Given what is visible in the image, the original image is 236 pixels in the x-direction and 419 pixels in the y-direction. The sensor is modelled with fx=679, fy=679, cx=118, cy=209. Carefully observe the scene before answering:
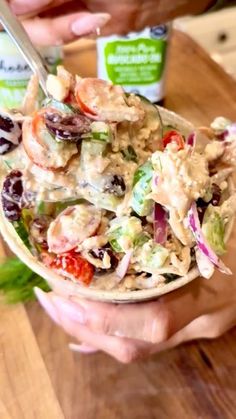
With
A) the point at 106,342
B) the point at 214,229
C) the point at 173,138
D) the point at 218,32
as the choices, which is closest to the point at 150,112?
the point at 173,138

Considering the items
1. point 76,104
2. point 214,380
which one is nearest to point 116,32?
point 76,104

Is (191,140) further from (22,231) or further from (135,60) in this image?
(135,60)

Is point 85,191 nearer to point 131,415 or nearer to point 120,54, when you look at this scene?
point 131,415

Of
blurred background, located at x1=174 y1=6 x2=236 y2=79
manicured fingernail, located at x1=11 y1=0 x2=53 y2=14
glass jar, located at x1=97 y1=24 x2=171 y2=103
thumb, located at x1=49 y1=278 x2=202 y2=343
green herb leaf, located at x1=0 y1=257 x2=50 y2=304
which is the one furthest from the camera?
blurred background, located at x1=174 y1=6 x2=236 y2=79

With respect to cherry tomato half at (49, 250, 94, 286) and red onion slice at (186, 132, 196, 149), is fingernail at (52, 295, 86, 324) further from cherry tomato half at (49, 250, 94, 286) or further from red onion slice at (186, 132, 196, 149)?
red onion slice at (186, 132, 196, 149)

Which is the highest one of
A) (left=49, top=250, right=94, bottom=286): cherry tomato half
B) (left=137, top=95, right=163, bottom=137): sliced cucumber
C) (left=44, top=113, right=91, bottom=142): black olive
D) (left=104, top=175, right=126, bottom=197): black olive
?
(left=44, top=113, right=91, bottom=142): black olive

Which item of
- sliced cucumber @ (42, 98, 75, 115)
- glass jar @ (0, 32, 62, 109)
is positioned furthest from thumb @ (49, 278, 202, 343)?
glass jar @ (0, 32, 62, 109)

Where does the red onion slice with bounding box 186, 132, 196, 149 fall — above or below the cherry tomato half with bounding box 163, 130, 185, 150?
below

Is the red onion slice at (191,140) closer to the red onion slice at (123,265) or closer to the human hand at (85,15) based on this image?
the red onion slice at (123,265)
